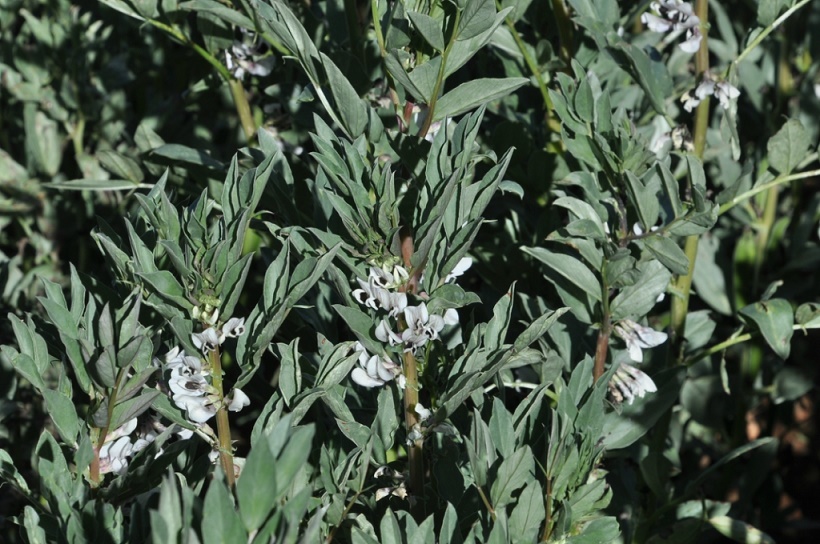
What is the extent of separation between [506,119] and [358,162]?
→ 573 millimetres

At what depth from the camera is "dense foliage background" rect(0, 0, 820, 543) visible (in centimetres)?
87

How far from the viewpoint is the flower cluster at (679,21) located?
1.23 meters

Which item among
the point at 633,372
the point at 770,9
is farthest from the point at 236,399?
the point at 770,9

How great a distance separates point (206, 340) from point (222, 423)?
0.08 meters

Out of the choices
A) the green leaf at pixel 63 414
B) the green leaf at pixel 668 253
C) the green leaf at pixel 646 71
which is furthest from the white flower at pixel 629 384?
the green leaf at pixel 63 414

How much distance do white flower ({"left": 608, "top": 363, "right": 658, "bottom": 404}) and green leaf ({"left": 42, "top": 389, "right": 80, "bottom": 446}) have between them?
21.7 inches

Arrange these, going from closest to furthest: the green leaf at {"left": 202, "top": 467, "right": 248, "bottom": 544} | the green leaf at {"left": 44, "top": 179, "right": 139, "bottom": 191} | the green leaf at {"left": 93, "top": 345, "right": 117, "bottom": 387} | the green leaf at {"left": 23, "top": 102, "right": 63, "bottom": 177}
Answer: the green leaf at {"left": 202, "top": 467, "right": 248, "bottom": 544} → the green leaf at {"left": 93, "top": 345, "right": 117, "bottom": 387} → the green leaf at {"left": 44, "top": 179, "right": 139, "bottom": 191} → the green leaf at {"left": 23, "top": 102, "right": 63, "bottom": 177}

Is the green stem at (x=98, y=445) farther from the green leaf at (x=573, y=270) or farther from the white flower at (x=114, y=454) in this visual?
the green leaf at (x=573, y=270)

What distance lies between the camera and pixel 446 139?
927 millimetres

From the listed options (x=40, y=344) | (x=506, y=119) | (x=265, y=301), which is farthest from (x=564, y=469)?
(x=506, y=119)

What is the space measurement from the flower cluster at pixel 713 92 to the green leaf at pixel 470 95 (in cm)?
32

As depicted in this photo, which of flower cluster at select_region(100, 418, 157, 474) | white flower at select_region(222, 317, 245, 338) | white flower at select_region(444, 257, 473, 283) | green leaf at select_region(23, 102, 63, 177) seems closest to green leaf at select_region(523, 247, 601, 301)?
white flower at select_region(444, 257, 473, 283)

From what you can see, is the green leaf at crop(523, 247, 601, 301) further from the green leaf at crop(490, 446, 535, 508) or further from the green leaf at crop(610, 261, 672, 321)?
the green leaf at crop(490, 446, 535, 508)

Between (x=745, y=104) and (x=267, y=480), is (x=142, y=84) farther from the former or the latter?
(x=267, y=480)
